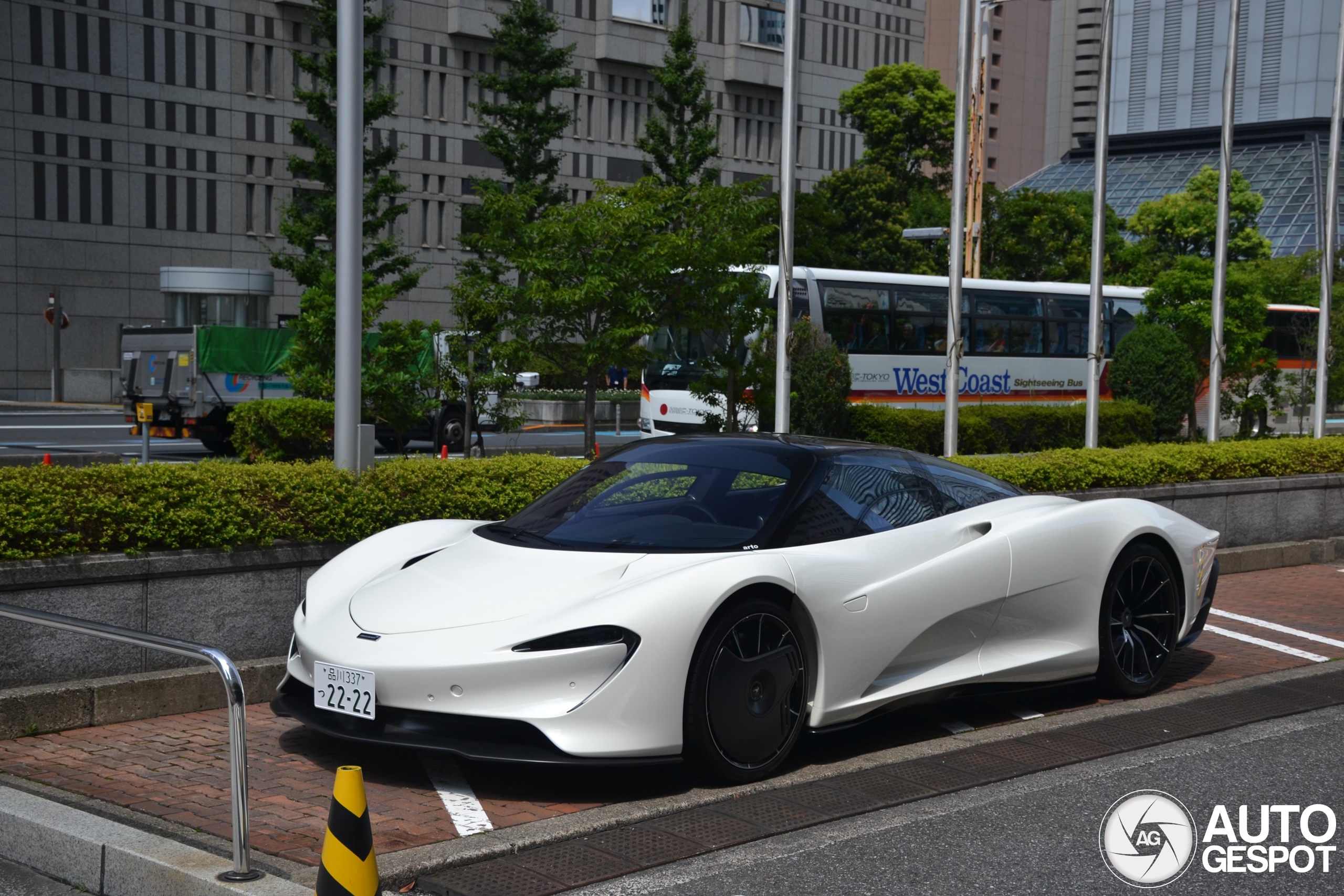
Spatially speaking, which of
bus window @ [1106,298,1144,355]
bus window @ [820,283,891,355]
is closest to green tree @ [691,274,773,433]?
bus window @ [820,283,891,355]

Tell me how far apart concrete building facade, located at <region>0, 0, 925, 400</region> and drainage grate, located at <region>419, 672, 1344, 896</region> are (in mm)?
41509

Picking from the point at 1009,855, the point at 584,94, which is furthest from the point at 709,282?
the point at 584,94

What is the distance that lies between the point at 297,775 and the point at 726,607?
5.76ft

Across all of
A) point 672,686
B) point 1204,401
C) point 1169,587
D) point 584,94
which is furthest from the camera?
point 584,94

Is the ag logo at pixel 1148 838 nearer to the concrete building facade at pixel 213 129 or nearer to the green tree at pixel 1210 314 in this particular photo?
the green tree at pixel 1210 314

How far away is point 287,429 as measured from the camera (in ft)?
53.6

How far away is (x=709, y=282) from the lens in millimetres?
16641

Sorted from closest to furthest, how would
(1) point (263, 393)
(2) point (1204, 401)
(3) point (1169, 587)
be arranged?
(3) point (1169, 587), (1) point (263, 393), (2) point (1204, 401)

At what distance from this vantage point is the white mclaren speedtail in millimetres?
4773

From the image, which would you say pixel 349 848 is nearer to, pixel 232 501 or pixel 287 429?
pixel 232 501

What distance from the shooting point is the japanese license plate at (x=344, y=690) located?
4.86m

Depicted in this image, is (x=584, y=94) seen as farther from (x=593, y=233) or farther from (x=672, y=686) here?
(x=672, y=686)

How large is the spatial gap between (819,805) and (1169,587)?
2847mm

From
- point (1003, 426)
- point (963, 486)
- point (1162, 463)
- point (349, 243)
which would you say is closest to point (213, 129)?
point (1003, 426)
